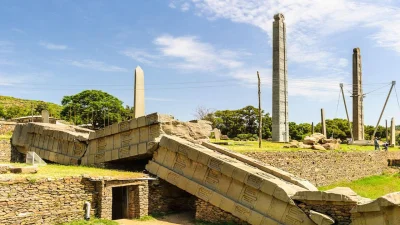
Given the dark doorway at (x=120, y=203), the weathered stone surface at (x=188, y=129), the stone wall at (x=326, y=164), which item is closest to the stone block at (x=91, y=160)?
the dark doorway at (x=120, y=203)

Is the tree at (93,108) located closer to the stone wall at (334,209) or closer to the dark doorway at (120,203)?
the dark doorway at (120,203)

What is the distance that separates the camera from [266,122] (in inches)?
2148

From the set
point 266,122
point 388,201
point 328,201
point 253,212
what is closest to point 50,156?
point 253,212

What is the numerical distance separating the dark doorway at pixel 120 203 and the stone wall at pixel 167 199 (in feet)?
2.99

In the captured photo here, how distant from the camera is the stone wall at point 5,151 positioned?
883 inches

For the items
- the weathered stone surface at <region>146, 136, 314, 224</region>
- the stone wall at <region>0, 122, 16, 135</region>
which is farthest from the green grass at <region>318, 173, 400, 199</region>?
the stone wall at <region>0, 122, 16, 135</region>

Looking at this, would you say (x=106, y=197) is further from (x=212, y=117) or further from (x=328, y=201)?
(x=212, y=117)

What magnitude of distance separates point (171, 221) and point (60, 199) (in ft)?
12.6

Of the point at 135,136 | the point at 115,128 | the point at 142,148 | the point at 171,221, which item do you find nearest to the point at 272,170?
the point at 171,221

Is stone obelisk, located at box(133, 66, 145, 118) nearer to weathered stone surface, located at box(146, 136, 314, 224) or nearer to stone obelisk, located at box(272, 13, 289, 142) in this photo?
weathered stone surface, located at box(146, 136, 314, 224)

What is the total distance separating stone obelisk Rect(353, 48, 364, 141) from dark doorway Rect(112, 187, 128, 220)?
109 feet

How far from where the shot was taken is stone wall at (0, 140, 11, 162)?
883 inches

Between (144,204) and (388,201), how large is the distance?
8.00 m

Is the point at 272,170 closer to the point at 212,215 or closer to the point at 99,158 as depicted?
the point at 212,215
